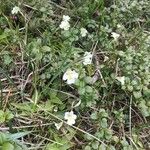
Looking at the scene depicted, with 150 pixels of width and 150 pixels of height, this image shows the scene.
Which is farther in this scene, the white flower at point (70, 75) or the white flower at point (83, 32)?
the white flower at point (83, 32)

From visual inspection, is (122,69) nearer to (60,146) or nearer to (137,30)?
(137,30)

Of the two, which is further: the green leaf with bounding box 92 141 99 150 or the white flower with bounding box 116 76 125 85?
the white flower with bounding box 116 76 125 85

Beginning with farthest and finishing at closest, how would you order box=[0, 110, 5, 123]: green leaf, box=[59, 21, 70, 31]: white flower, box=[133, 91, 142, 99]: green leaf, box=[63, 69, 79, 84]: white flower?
1. box=[59, 21, 70, 31]: white flower
2. box=[133, 91, 142, 99]: green leaf
3. box=[63, 69, 79, 84]: white flower
4. box=[0, 110, 5, 123]: green leaf

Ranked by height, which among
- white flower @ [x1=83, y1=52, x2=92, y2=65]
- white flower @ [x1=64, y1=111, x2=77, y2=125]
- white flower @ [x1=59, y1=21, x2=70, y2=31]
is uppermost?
white flower @ [x1=59, y1=21, x2=70, y2=31]

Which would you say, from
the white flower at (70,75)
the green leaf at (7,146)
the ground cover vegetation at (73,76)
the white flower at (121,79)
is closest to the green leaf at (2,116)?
the ground cover vegetation at (73,76)

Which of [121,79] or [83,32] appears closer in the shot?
[121,79]

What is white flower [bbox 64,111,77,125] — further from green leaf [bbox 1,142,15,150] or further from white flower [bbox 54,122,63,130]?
green leaf [bbox 1,142,15,150]

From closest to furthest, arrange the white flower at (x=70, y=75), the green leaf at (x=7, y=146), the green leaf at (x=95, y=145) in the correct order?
the green leaf at (x=7, y=146), the green leaf at (x=95, y=145), the white flower at (x=70, y=75)

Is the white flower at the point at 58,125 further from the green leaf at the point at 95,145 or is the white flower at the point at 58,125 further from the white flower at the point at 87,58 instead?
the white flower at the point at 87,58

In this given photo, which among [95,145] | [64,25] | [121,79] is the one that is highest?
[64,25]

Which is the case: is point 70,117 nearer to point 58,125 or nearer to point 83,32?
point 58,125

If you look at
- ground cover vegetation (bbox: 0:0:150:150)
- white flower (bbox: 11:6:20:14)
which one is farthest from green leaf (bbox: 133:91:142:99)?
white flower (bbox: 11:6:20:14)

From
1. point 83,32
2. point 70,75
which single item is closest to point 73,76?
point 70,75
